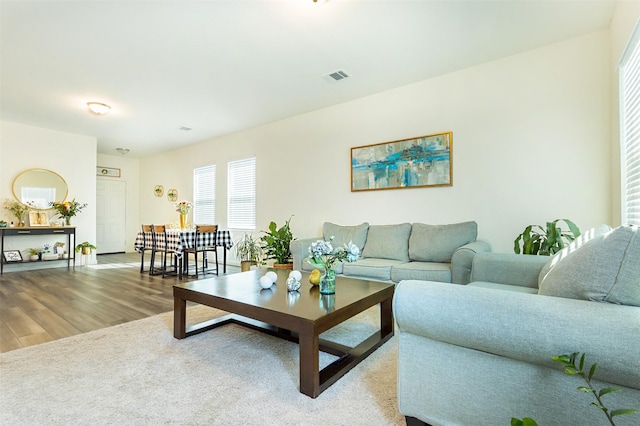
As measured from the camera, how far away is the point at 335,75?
147 inches

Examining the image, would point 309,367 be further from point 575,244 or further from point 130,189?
point 130,189

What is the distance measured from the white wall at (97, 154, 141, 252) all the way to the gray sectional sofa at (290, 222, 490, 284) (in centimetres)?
670

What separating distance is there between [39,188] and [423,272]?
700cm

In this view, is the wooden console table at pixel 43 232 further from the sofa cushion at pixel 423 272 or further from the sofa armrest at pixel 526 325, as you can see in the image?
the sofa armrest at pixel 526 325

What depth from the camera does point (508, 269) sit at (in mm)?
2297

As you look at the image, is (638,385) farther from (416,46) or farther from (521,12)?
(416,46)

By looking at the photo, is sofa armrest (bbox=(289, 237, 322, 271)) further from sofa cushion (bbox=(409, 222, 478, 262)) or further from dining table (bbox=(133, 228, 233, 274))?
dining table (bbox=(133, 228, 233, 274))

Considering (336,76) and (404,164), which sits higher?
(336,76)

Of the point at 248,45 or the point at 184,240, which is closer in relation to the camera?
the point at 248,45

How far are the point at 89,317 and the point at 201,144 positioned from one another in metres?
4.72

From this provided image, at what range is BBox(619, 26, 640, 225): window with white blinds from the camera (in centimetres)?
220

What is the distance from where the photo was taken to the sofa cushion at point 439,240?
329 cm

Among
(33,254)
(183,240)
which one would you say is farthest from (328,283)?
(33,254)

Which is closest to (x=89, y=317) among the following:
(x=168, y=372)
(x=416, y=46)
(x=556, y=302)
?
(x=168, y=372)
